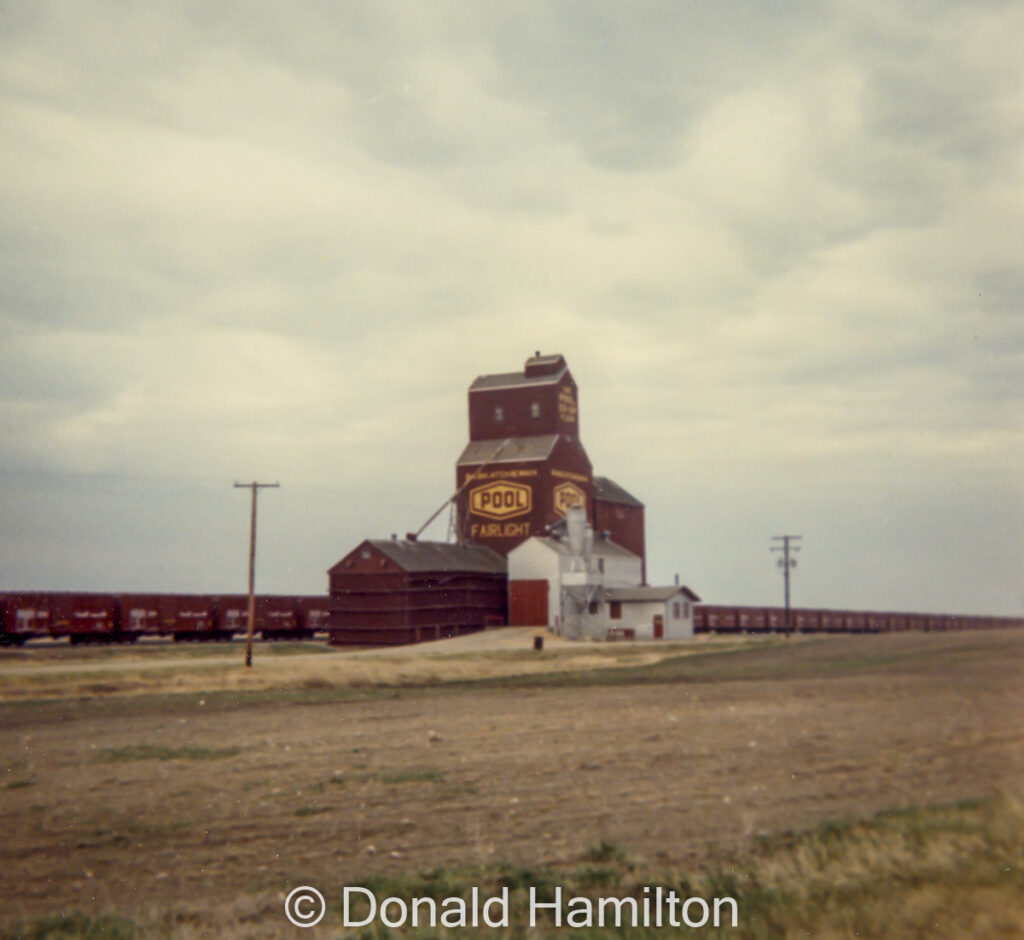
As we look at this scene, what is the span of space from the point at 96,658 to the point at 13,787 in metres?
28.8

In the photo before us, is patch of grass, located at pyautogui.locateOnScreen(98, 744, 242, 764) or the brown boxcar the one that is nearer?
patch of grass, located at pyautogui.locateOnScreen(98, 744, 242, 764)

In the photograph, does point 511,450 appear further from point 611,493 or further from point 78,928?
point 78,928

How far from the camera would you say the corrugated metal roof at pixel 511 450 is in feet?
209

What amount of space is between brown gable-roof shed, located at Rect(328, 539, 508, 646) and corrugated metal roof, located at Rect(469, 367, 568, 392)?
14836mm

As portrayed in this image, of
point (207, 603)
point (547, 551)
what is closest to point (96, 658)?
point (207, 603)

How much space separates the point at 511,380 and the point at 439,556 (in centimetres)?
1588

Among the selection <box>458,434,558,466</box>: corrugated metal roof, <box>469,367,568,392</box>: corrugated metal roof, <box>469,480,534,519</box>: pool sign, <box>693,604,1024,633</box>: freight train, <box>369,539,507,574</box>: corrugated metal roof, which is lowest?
<box>693,604,1024,633</box>: freight train

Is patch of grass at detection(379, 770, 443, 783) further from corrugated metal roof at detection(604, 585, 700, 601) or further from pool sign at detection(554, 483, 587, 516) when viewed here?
pool sign at detection(554, 483, 587, 516)

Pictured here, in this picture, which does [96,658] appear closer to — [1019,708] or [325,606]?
[325,606]

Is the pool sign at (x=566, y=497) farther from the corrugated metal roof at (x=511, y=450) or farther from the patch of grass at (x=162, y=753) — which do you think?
the patch of grass at (x=162, y=753)

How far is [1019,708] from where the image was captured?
18453mm

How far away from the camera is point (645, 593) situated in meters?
61.9

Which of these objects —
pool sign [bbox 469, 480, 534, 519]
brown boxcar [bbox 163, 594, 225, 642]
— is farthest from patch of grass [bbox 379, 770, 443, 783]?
pool sign [bbox 469, 480, 534, 519]

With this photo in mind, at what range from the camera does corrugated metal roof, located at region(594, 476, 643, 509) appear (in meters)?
73.8
